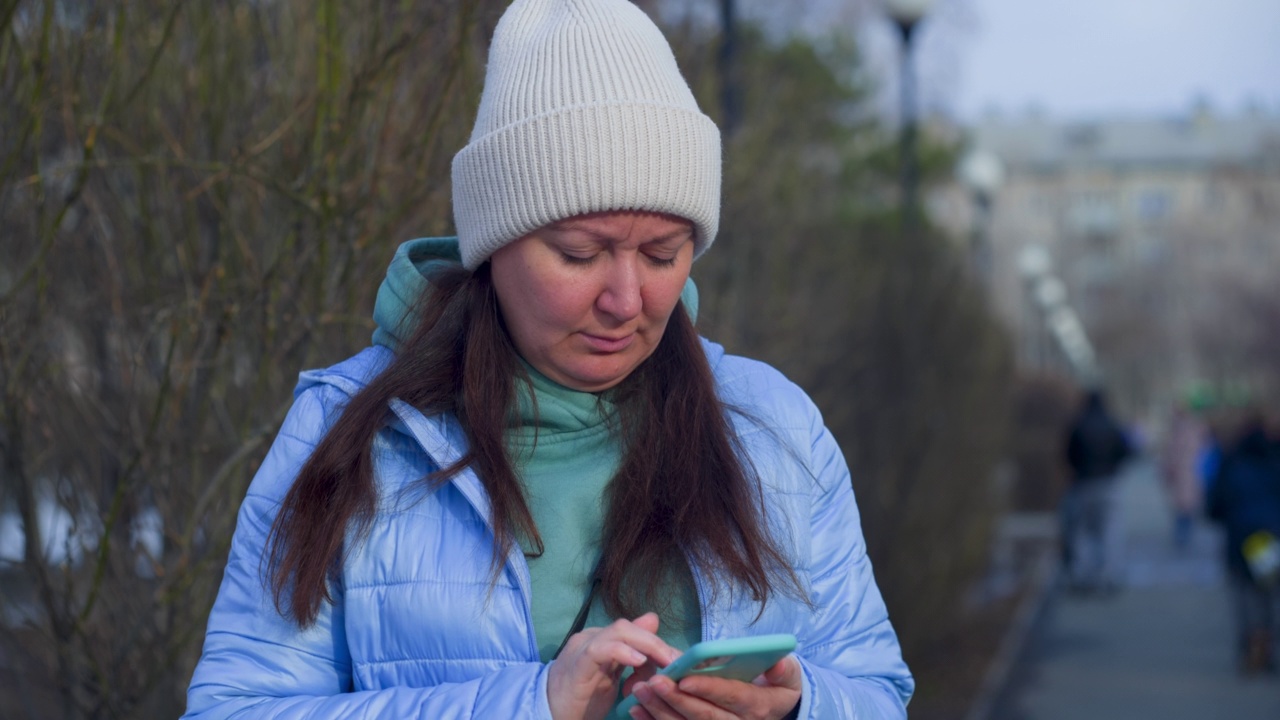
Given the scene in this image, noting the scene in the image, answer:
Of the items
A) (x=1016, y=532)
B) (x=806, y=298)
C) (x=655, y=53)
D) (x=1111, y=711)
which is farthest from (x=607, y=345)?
(x=1016, y=532)

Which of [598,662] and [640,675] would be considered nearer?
[598,662]

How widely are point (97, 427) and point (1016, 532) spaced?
18.7m

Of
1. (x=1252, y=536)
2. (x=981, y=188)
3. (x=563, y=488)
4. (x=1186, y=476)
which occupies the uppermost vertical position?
(x=981, y=188)

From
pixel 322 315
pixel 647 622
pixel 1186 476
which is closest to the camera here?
pixel 647 622

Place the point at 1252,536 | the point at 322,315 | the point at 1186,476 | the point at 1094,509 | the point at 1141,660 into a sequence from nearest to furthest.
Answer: the point at 322,315 → the point at 1252,536 → the point at 1141,660 → the point at 1094,509 → the point at 1186,476

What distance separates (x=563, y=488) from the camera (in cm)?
203

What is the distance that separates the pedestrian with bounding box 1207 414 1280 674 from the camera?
1041cm

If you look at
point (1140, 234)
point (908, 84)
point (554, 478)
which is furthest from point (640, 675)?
point (1140, 234)

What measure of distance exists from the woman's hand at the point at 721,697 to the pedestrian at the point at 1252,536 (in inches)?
367

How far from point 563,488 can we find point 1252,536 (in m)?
9.51

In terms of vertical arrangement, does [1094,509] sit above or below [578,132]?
Answer: below

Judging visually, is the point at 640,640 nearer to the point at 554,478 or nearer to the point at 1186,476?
the point at 554,478

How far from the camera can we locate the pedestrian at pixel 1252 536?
10414 mm

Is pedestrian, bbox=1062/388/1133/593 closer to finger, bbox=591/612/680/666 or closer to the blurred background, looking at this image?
the blurred background
